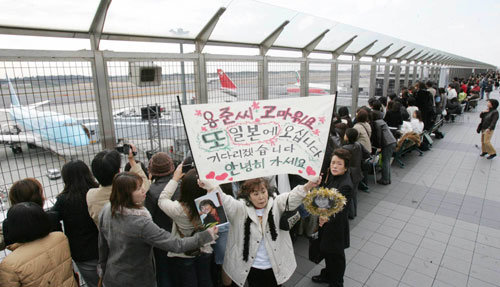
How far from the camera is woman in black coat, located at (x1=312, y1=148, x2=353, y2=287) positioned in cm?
334

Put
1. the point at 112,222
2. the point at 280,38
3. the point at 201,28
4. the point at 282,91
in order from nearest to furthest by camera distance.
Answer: the point at 112,222 < the point at 201,28 < the point at 280,38 < the point at 282,91

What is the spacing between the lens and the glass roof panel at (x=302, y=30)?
5574 mm

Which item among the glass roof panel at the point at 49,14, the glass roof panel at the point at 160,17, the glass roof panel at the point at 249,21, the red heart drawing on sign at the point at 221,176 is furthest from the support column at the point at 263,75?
the red heart drawing on sign at the point at 221,176

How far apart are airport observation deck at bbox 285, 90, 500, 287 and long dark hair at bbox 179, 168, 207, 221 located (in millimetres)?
1847

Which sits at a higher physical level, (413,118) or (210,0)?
(210,0)

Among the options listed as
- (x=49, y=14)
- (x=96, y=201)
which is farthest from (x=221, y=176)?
(x=49, y=14)

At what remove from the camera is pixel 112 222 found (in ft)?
7.52

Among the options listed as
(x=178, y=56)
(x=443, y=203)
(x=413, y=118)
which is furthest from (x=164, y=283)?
(x=413, y=118)

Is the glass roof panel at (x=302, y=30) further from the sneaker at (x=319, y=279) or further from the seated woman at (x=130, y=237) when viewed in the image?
the seated woman at (x=130, y=237)

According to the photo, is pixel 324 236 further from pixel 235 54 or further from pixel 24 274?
pixel 235 54

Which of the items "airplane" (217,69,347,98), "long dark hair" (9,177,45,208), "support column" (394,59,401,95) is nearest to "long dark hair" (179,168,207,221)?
"long dark hair" (9,177,45,208)

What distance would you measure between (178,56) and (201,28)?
2.01 ft

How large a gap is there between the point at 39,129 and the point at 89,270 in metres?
1.60

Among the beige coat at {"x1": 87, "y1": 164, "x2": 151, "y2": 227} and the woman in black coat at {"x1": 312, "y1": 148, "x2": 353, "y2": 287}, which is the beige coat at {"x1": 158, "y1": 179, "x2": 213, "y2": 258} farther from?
the woman in black coat at {"x1": 312, "y1": 148, "x2": 353, "y2": 287}
